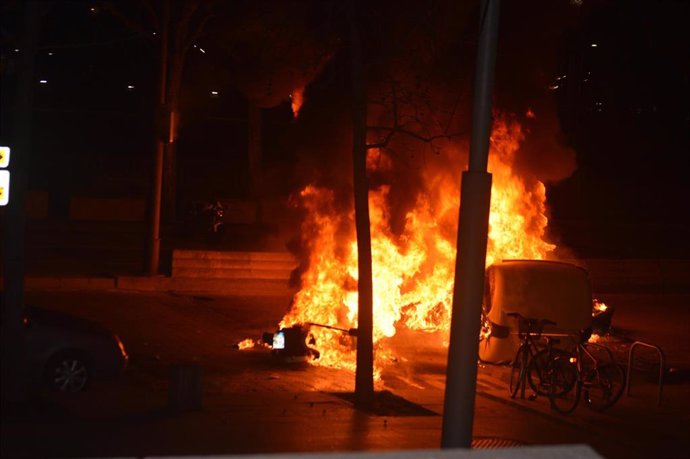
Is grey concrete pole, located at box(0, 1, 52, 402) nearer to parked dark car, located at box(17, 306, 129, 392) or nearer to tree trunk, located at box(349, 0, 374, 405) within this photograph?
parked dark car, located at box(17, 306, 129, 392)

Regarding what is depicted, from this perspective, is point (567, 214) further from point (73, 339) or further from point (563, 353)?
point (73, 339)

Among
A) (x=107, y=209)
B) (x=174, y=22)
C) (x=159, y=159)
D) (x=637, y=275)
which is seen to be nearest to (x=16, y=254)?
(x=159, y=159)

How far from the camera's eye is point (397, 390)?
13.6 meters

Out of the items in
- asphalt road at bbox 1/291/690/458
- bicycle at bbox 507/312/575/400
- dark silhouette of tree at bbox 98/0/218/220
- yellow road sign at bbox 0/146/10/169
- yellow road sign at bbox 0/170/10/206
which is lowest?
asphalt road at bbox 1/291/690/458

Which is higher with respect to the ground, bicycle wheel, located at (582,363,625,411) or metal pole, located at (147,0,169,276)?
metal pole, located at (147,0,169,276)

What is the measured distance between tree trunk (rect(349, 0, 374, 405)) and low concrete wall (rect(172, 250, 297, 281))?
31.2ft

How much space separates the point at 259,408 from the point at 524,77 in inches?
426

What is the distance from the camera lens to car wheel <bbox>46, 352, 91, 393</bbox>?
1199cm

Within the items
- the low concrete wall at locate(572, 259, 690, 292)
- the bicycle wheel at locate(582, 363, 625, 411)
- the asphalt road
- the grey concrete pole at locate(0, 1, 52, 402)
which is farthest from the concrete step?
the bicycle wheel at locate(582, 363, 625, 411)

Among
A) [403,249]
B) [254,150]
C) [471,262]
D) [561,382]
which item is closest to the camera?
→ [471,262]

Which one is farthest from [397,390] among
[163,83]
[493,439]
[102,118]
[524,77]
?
[102,118]

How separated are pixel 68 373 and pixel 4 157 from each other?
292 centimetres

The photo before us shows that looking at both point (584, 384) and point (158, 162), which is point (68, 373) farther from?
point (158, 162)

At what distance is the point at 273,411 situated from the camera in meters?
11.5
